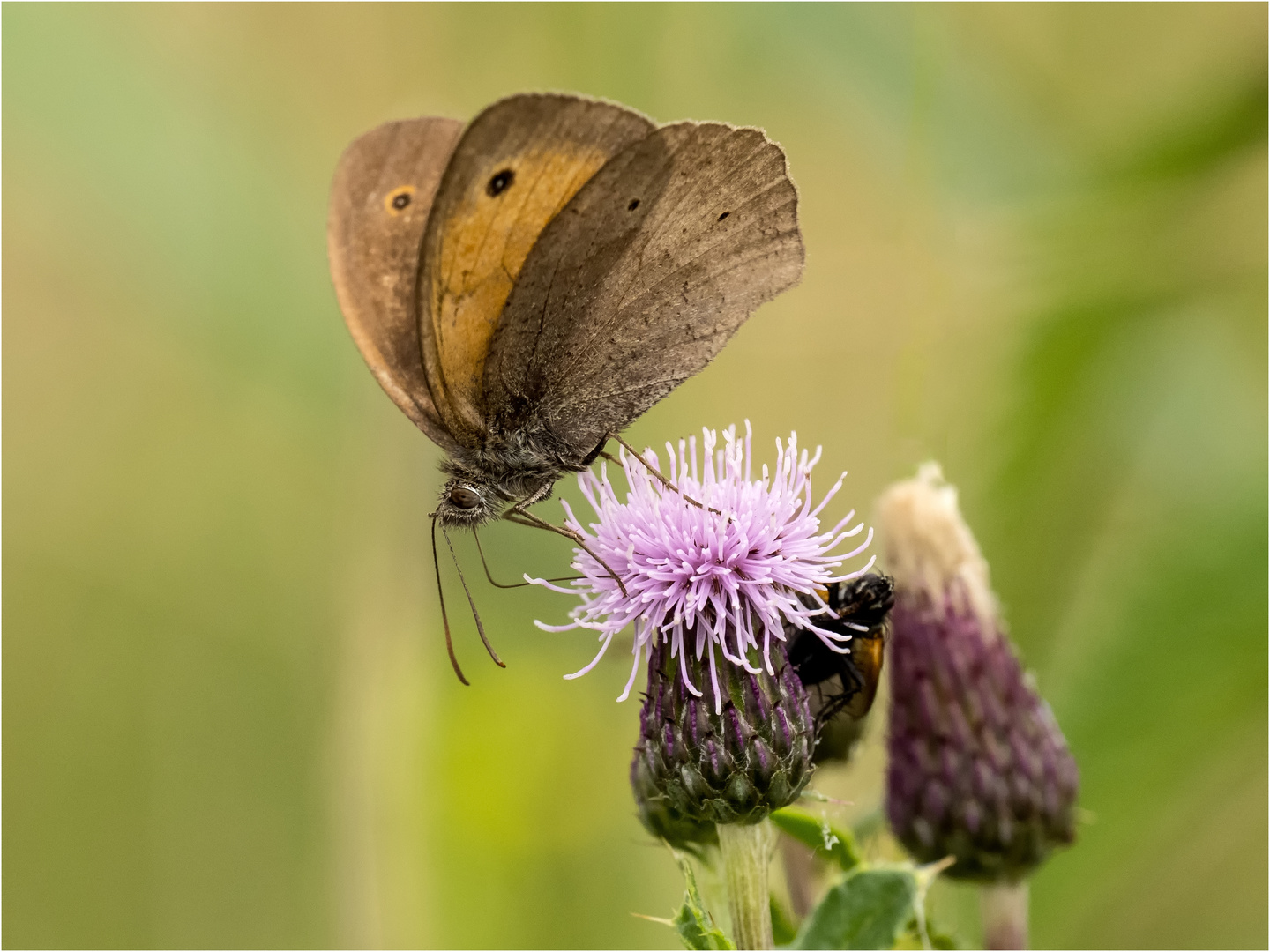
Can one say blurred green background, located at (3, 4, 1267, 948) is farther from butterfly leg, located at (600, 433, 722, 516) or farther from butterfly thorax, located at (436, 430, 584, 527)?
butterfly leg, located at (600, 433, 722, 516)

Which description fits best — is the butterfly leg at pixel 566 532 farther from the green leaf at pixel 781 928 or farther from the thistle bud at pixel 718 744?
the green leaf at pixel 781 928

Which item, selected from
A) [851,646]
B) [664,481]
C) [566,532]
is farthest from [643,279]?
[851,646]

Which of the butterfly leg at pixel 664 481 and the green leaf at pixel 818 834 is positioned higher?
the butterfly leg at pixel 664 481

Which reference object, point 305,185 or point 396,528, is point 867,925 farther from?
point 305,185

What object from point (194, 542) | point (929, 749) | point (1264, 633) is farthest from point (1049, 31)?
point (194, 542)

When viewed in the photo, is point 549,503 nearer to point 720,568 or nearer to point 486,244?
point 486,244

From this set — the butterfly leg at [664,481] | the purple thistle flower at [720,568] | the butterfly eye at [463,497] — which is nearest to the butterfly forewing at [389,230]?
the butterfly eye at [463,497]
